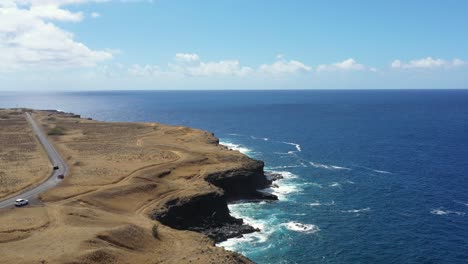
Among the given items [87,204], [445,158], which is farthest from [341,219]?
[445,158]

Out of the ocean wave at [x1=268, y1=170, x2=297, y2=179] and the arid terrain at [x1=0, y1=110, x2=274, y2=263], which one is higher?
the arid terrain at [x1=0, y1=110, x2=274, y2=263]

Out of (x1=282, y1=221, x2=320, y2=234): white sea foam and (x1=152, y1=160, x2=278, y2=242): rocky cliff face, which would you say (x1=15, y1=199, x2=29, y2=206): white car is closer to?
(x1=152, y1=160, x2=278, y2=242): rocky cliff face

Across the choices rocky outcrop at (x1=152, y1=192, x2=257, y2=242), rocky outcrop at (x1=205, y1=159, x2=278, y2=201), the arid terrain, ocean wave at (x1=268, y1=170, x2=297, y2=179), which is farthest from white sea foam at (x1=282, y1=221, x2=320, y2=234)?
ocean wave at (x1=268, y1=170, x2=297, y2=179)

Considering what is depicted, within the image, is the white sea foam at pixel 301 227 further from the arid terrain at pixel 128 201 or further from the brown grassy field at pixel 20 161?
the brown grassy field at pixel 20 161

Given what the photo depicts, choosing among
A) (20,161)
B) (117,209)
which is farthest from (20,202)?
(20,161)

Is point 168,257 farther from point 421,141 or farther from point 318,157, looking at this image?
point 421,141

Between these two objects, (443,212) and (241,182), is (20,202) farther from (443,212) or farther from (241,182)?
(443,212)

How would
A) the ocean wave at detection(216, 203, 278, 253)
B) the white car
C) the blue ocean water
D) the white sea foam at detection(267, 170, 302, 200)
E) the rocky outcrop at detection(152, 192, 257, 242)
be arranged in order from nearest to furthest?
the white car, the blue ocean water, the ocean wave at detection(216, 203, 278, 253), the rocky outcrop at detection(152, 192, 257, 242), the white sea foam at detection(267, 170, 302, 200)
